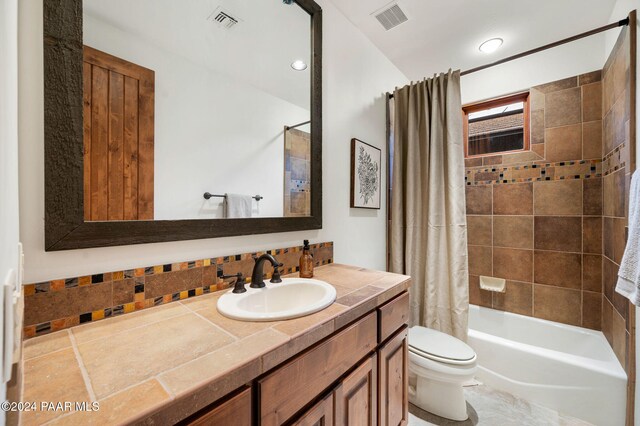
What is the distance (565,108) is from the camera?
2123mm

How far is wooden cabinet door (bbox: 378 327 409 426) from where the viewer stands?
3.76 ft

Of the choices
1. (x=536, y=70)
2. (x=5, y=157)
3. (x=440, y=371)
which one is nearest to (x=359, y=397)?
(x=440, y=371)

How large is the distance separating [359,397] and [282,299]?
48cm

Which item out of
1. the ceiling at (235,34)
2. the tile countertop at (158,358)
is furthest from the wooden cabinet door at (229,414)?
the ceiling at (235,34)

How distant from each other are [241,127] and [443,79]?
1.57 m

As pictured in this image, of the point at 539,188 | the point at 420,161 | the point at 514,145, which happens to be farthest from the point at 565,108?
the point at 420,161

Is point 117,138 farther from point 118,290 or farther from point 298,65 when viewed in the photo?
point 298,65

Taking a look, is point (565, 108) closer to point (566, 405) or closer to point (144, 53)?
point (566, 405)

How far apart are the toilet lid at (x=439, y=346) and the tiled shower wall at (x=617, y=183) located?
0.84m

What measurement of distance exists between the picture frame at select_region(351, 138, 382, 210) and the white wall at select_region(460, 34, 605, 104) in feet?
4.23

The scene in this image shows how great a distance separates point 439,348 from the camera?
158cm

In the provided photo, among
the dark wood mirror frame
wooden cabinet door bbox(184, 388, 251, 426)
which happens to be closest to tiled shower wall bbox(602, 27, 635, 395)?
wooden cabinet door bbox(184, 388, 251, 426)

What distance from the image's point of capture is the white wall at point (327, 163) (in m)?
0.72

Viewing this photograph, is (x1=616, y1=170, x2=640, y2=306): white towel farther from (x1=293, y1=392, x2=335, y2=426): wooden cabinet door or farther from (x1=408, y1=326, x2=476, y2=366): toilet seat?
(x1=293, y1=392, x2=335, y2=426): wooden cabinet door
